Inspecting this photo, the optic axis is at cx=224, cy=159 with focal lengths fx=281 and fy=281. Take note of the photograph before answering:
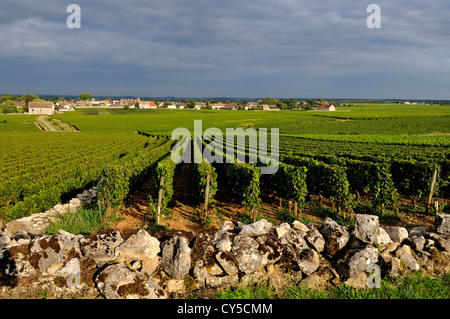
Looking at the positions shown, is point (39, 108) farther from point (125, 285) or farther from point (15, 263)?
point (125, 285)

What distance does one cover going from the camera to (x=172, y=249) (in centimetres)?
542

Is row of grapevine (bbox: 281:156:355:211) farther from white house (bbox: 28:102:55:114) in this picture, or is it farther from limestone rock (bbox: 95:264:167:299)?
white house (bbox: 28:102:55:114)

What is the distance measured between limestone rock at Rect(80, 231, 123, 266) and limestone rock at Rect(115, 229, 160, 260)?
0.12 m

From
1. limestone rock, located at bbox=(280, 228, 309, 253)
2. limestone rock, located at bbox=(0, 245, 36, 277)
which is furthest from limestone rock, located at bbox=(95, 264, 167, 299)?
limestone rock, located at bbox=(280, 228, 309, 253)

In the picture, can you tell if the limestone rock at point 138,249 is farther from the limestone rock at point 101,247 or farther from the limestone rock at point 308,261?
the limestone rock at point 308,261

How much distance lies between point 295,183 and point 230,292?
8.23 metres

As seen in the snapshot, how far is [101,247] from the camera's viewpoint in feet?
17.2

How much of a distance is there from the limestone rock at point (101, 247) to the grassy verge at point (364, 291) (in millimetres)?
2115

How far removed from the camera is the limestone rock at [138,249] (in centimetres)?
526

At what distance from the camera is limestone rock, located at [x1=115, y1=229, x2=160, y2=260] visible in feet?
17.3

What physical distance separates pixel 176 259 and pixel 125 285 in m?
0.95

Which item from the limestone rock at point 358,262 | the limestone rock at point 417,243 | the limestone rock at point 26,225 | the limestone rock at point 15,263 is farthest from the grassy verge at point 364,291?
the limestone rock at point 26,225
